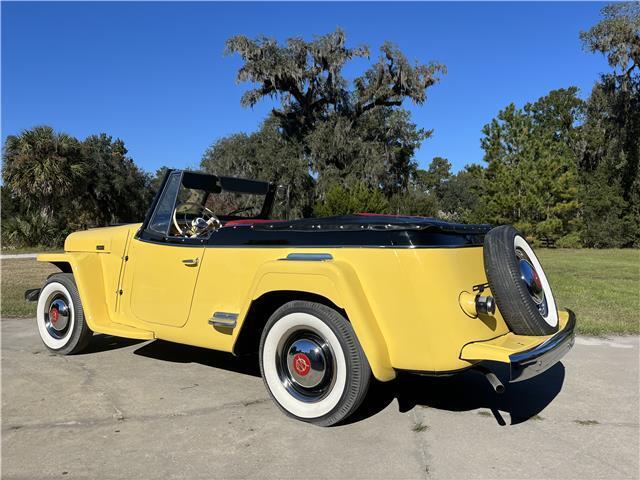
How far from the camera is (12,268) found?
1300 cm

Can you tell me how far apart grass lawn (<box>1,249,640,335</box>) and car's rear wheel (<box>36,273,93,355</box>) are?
2290mm

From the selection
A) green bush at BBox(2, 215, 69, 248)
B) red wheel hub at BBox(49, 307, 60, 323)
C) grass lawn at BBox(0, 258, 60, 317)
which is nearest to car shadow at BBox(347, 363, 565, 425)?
red wheel hub at BBox(49, 307, 60, 323)

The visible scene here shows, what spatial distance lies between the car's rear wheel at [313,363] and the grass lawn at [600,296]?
417 centimetres

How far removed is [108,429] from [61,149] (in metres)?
21.9

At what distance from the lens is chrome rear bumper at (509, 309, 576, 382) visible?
8.95 feet

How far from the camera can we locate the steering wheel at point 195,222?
422 cm

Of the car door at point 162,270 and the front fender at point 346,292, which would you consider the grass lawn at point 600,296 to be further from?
the car door at point 162,270

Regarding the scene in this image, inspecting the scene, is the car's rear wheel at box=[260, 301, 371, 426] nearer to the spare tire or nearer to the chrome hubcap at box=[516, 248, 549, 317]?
the spare tire

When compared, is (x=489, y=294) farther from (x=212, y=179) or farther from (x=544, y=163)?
(x=544, y=163)

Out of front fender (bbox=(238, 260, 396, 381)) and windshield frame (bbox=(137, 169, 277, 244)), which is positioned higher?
windshield frame (bbox=(137, 169, 277, 244))

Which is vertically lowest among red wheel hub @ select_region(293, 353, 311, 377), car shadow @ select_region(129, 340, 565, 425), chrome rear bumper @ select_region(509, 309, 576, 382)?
car shadow @ select_region(129, 340, 565, 425)

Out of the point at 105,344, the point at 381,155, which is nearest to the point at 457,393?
the point at 105,344

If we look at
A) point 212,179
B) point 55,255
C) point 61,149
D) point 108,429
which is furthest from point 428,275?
point 61,149

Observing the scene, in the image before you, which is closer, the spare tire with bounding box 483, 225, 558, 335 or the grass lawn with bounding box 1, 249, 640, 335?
the spare tire with bounding box 483, 225, 558, 335
